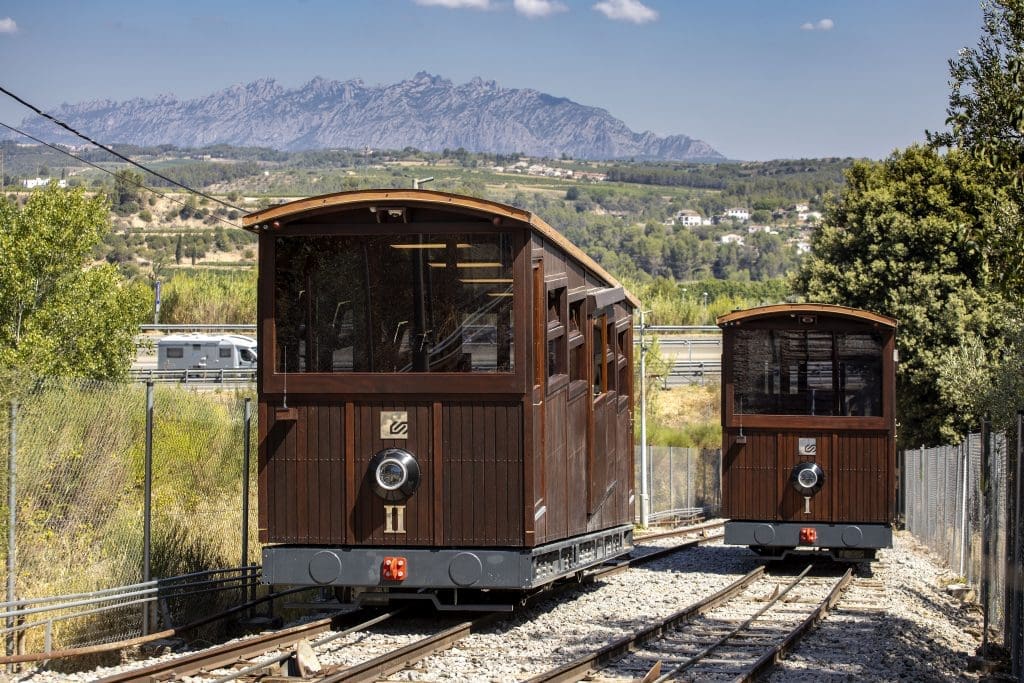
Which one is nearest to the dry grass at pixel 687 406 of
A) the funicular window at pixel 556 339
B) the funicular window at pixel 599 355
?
the funicular window at pixel 599 355

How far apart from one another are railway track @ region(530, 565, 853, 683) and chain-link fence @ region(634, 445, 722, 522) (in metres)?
15.8

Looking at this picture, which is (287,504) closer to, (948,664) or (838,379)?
(948,664)

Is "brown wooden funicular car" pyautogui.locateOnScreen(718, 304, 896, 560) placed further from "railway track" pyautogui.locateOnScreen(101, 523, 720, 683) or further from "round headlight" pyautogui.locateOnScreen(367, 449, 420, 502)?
"round headlight" pyautogui.locateOnScreen(367, 449, 420, 502)

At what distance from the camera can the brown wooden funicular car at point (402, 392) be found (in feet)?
38.5

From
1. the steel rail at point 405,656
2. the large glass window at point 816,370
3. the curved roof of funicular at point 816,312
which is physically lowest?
the steel rail at point 405,656

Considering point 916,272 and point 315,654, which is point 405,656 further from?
point 916,272

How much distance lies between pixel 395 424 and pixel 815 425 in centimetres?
886

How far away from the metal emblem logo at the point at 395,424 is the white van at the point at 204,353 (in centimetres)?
4941

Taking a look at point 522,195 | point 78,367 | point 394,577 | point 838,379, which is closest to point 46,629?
point 394,577

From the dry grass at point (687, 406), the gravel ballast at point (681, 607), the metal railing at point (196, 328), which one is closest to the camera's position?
the gravel ballast at point (681, 607)

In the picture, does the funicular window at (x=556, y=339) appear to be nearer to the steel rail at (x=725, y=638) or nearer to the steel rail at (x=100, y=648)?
the steel rail at (x=725, y=638)

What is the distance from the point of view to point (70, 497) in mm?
12664

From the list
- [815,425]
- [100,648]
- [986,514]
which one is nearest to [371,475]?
[100,648]

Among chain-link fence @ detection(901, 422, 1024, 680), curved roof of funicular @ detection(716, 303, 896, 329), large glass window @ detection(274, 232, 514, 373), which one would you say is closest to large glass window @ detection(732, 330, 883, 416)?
Answer: curved roof of funicular @ detection(716, 303, 896, 329)
